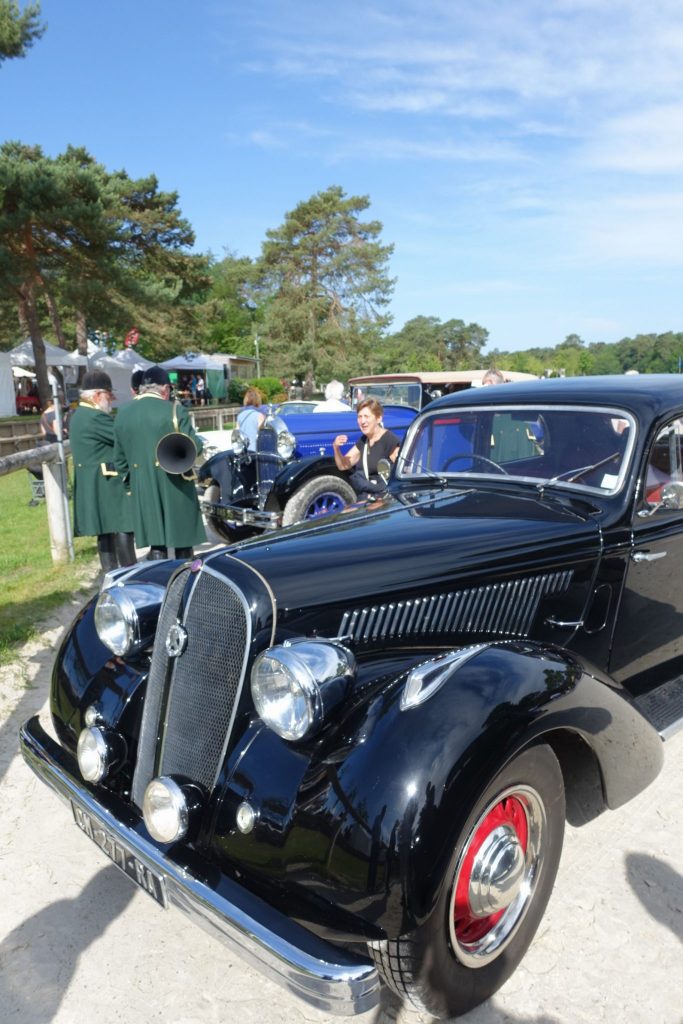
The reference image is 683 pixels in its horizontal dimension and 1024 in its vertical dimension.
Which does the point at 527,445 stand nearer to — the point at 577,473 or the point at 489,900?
the point at 577,473

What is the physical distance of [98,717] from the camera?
2.58 metres

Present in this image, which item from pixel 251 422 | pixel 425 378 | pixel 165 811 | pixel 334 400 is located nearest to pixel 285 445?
pixel 251 422

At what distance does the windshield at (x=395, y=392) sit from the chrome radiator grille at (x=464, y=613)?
38.8 ft

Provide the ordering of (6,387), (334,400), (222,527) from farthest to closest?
(6,387), (334,400), (222,527)

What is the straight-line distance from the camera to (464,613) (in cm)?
268

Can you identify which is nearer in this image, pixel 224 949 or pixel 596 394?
pixel 224 949

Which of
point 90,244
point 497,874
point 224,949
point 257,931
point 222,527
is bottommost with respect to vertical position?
point 224,949

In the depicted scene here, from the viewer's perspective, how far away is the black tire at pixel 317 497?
7290 millimetres

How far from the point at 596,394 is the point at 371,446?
3.30 meters

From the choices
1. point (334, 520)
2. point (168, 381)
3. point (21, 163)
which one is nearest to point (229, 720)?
point (334, 520)

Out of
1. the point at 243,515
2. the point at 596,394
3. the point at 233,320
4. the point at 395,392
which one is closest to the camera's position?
the point at 596,394

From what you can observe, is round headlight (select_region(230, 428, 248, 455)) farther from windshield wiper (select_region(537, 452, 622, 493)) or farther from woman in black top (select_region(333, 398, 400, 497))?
windshield wiper (select_region(537, 452, 622, 493))

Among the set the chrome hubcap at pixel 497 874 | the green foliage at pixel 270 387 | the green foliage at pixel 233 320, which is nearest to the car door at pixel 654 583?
the chrome hubcap at pixel 497 874

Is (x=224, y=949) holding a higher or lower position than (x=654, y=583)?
lower
